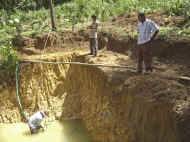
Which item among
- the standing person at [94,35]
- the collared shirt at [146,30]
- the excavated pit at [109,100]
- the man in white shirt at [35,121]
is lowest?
the man in white shirt at [35,121]

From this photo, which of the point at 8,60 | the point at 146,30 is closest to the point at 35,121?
the point at 8,60

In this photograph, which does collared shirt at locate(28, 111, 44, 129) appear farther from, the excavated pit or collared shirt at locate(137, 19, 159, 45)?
collared shirt at locate(137, 19, 159, 45)

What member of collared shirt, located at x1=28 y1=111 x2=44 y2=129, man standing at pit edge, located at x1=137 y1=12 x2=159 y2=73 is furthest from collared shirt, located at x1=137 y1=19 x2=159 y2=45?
collared shirt, located at x1=28 y1=111 x2=44 y2=129

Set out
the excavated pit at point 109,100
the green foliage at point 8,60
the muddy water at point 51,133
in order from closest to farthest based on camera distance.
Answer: the excavated pit at point 109,100 < the muddy water at point 51,133 < the green foliage at point 8,60

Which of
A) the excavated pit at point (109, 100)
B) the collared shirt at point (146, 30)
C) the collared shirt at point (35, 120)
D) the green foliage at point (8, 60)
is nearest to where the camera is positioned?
the excavated pit at point (109, 100)

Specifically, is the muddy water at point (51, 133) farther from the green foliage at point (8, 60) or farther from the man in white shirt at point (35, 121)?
the green foliage at point (8, 60)

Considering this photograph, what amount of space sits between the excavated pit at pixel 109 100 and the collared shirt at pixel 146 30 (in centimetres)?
108

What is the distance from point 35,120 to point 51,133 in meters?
0.79

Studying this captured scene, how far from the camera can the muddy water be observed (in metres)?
15.8

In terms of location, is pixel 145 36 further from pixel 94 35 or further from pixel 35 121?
pixel 35 121

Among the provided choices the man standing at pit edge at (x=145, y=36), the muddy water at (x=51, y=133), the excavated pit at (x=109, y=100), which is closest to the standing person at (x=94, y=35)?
the excavated pit at (x=109, y=100)

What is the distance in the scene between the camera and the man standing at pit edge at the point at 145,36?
1185cm

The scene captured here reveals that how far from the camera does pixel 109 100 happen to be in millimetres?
13273

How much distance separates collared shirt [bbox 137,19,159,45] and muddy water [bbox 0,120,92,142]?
4803 mm
